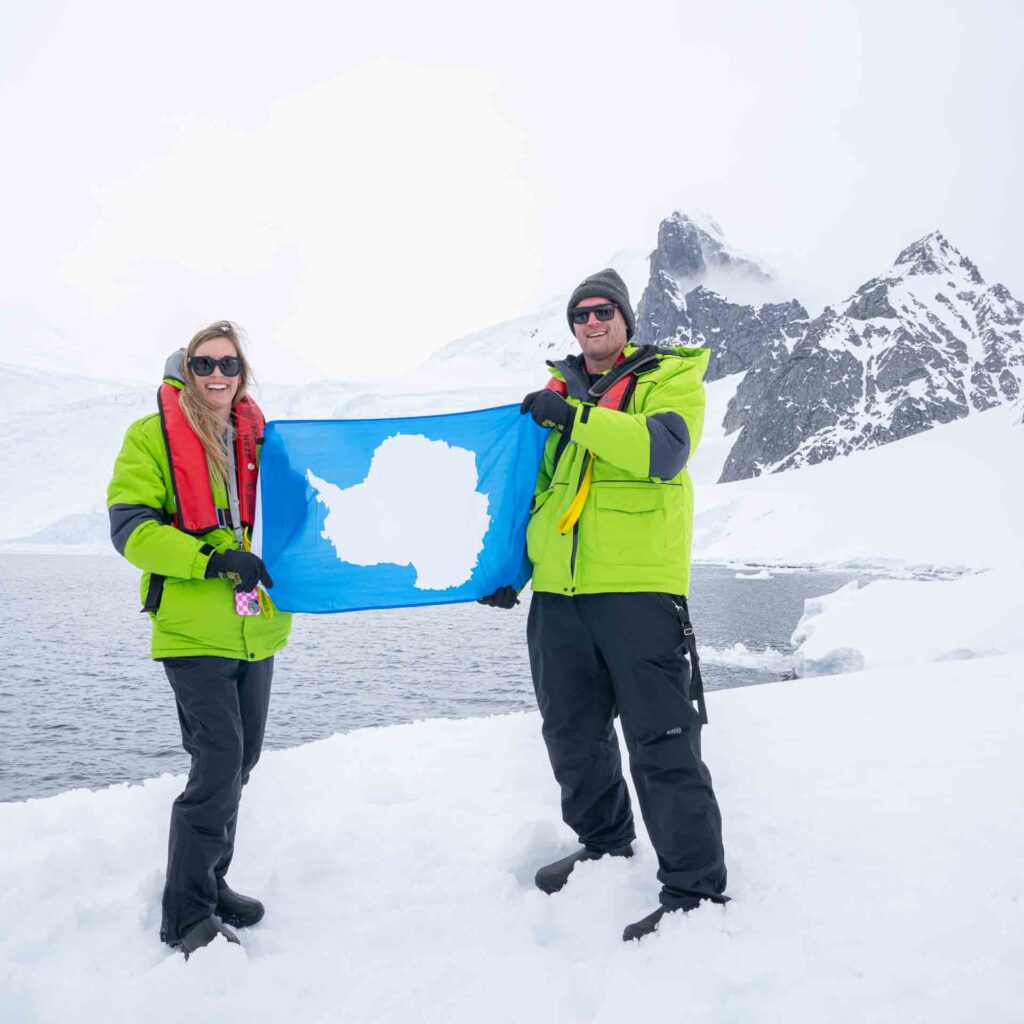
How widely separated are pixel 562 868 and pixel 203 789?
147 centimetres

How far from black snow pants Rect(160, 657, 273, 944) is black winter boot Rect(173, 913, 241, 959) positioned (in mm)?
24

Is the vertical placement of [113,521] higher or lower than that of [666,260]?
lower

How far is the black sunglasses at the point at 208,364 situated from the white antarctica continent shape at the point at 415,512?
2.08ft

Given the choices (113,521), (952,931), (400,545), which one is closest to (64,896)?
(113,521)

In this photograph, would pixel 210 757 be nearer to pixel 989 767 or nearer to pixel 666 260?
pixel 989 767

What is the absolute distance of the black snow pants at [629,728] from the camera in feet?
9.65

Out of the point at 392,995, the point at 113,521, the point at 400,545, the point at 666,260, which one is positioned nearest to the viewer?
Answer: the point at 392,995

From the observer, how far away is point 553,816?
13.3ft

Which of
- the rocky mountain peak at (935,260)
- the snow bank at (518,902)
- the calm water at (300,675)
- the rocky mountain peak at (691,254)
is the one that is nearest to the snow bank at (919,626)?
the calm water at (300,675)

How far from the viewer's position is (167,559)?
9.58 ft

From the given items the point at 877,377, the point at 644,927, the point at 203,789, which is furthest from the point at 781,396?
the point at 203,789

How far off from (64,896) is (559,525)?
2453mm

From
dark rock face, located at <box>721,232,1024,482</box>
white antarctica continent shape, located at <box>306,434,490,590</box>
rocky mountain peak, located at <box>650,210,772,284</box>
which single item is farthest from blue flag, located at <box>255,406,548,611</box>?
rocky mountain peak, located at <box>650,210,772,284</box>

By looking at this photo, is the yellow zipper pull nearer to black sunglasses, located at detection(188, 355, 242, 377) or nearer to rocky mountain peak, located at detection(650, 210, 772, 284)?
black sunglasses, located at detection(188, 355, 242, 377)
